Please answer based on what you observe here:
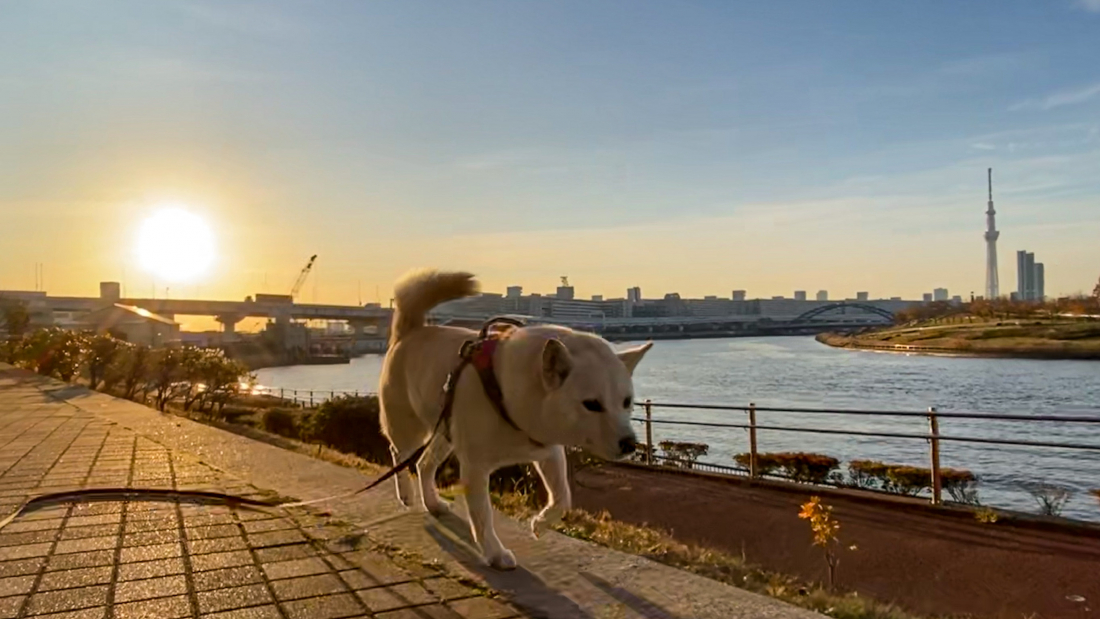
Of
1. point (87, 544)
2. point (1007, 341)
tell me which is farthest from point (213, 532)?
point (1007, 341)

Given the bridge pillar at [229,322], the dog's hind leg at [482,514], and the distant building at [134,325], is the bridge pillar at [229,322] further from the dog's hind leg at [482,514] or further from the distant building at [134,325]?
the dog's hind leg at [482,514]

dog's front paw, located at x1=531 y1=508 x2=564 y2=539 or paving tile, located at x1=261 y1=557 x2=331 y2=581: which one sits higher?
→ dog's front paw, located at x1=531 y1=508 x2=564 y2=539

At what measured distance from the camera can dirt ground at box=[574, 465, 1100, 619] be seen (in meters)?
5.36

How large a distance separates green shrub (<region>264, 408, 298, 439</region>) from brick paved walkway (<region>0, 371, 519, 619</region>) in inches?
404

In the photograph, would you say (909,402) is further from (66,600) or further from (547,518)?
(66,600)

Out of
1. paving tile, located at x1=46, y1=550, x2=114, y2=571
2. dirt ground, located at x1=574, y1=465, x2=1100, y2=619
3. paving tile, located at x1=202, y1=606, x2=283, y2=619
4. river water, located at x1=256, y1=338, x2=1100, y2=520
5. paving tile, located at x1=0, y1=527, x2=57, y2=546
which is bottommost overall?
river water, located at x1=256, y1=338, x2=1100, y2=520

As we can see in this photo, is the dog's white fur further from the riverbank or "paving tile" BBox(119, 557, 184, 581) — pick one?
the riverbank

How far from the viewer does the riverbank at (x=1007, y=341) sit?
5297 centimetres

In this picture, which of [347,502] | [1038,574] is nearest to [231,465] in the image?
[347,502]

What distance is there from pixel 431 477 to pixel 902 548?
4261 mm

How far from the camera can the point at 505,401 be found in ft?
10.0

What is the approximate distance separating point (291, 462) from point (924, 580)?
4703mm

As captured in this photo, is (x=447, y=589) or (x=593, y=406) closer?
(x=593, y=406)

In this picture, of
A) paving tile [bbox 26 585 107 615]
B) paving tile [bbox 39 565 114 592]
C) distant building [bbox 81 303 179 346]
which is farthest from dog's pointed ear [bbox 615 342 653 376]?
distant building [bbox 81 303 179 346]
